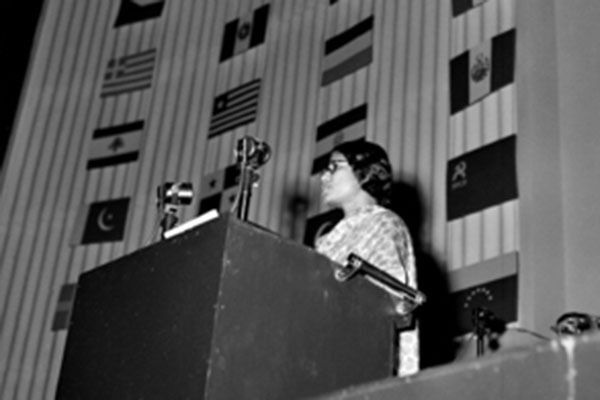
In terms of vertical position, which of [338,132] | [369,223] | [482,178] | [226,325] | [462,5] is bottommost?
[226,325]

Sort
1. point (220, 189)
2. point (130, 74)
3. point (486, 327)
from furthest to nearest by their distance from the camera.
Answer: point (130, 74) → point (220, 189) → point (486, 327)

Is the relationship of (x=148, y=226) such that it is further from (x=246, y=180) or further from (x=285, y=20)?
(x=246, y=180)

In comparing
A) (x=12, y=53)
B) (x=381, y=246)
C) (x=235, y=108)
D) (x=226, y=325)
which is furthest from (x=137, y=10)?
(x=226, y=325)

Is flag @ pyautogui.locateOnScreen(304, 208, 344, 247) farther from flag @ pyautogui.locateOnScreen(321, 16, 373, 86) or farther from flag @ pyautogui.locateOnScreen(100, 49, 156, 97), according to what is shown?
flag @ pyautogui.locateOnScreen(100, 49, 156, 97)

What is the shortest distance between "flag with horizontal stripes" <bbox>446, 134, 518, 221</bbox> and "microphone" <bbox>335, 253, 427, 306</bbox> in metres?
1.69

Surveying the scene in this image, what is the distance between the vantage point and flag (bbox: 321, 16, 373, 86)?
5.33 meters

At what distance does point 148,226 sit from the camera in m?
5.84

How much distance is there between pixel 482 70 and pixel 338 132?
867mm

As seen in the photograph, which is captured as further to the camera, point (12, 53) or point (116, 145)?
point (12, 53)

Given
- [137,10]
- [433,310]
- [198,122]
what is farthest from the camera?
[137,10]

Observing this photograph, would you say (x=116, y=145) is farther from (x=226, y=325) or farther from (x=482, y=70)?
(x=226, y=325)

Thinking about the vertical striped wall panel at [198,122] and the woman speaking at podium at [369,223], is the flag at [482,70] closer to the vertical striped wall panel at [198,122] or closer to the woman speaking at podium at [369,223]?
the vertical striped wall panel at [198,122]

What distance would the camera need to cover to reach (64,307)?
19.2 feet

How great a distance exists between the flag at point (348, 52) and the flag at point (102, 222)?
4.51 feet
